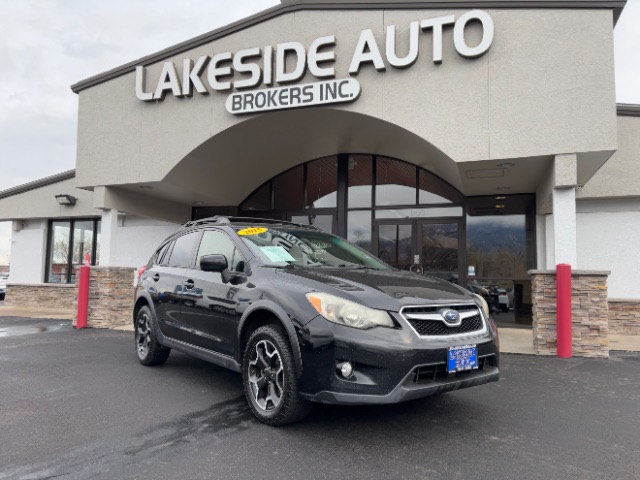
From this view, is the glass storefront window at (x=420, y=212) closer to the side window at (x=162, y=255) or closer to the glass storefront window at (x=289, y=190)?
the glass storefront window at (x=289, y=190)

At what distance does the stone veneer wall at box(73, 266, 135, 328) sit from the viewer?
9992 millimetres

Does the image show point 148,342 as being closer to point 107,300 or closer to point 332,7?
point 107,300

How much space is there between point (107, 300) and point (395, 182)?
7239 millimetres

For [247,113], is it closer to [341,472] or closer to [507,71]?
[507,71]

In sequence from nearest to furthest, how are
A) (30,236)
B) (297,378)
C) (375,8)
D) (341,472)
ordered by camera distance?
(341,472)
(297,378)
(375,8)
(30,236)

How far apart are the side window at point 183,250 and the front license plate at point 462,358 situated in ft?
10.4

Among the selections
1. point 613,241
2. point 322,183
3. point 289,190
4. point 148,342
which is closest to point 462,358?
point 148,342

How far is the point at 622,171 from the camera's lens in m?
9.12

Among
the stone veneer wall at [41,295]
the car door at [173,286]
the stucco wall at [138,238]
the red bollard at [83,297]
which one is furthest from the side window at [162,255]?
the stone veneer wall at [41,295]

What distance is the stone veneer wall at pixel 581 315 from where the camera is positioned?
6.69 meters

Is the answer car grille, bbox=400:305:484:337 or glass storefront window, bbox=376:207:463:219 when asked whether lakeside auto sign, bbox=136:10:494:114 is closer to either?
glass storefront window, bbox=376:207:463:219

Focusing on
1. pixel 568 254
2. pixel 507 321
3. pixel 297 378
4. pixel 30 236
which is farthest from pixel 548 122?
pixel 30 236

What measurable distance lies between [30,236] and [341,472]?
16.6 metres

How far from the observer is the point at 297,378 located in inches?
133
